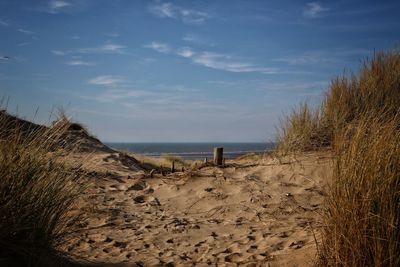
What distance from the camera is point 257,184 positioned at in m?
7.46

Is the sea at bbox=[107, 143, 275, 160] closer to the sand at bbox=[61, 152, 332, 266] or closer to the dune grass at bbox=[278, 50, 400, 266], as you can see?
the sand at bbox=[61, 152, 332, 266]

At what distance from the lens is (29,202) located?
12.8 feet

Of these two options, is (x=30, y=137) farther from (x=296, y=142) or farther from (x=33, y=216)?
(x=296, y=142)

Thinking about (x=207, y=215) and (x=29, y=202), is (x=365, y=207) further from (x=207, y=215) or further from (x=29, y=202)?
(x=207, y=215)

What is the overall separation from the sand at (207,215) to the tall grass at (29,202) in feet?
2.55

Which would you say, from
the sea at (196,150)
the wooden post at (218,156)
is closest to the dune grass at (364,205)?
the wooden post at (218,156)

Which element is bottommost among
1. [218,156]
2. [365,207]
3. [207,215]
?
[207,215]

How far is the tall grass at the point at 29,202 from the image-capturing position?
3711 mm

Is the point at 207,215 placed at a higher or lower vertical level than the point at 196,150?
lower

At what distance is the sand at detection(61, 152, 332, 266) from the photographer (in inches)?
192

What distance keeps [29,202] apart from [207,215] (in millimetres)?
3240

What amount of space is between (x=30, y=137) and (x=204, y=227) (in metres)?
2.60

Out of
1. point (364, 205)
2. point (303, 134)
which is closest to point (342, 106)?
point (303, 134)

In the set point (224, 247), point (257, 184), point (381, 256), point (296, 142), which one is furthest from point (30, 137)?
point (296, 142)
